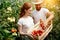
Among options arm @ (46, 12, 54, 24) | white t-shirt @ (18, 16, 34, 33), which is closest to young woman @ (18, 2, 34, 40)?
white t-shirt @ (18, 16, 34, 33)

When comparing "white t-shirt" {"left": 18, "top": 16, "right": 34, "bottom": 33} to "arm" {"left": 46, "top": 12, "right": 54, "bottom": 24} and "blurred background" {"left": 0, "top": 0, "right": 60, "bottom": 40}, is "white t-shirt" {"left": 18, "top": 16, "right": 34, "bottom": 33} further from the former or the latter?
"arm" {"left": 46, "top": 12, "right": 54, "bottom": 24}

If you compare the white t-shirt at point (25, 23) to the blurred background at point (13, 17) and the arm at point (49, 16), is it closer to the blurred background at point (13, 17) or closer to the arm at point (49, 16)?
the blurred background at point (13, 17)

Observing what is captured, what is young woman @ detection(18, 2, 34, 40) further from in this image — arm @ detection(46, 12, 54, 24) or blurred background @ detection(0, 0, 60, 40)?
arm @ detection(46, 12, 54, 24)

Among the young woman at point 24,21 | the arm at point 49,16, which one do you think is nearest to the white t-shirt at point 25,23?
the young woman at point 24,21

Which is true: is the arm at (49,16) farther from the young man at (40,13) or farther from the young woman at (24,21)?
the young woman at (24,21)

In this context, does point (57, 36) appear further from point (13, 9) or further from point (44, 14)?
point (13, 9)

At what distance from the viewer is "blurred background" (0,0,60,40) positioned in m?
2.83

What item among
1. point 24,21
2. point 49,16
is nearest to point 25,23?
point 24,21

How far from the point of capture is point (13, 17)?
2.87 m

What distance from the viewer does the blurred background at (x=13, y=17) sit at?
2826mm

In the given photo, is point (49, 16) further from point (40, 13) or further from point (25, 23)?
point (25, 23)

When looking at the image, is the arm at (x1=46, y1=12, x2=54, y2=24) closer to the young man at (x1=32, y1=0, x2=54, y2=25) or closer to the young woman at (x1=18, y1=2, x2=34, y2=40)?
the young man at (x1=32, y1=0, x2=54, y2=25)

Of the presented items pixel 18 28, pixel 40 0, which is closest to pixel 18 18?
pixel 18 28

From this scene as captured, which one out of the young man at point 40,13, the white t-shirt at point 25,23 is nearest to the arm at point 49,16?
the young man at point 40,13
